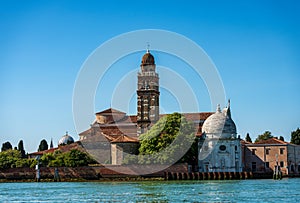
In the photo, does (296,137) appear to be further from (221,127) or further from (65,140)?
(65,140)

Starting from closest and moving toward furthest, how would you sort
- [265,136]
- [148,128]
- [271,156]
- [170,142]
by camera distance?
[170,142], [148,128], [271,156], [265,136]

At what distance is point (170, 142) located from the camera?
62781 millimetres

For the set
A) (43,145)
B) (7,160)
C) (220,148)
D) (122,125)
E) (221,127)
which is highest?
(122,125)

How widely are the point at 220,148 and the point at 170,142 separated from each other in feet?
34.7

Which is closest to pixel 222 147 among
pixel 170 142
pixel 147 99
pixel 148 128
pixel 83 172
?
pixel 148 128

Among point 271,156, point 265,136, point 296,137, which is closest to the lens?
point 271,156

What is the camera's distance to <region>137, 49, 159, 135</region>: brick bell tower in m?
76.6

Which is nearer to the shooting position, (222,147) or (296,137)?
(222,147)

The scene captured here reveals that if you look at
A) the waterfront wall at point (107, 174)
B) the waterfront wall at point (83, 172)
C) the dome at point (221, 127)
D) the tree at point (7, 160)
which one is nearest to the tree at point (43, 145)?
the tree at point (7, 160)

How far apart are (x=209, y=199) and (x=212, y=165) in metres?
38.7

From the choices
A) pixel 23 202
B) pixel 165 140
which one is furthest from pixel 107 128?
pixel 23 202

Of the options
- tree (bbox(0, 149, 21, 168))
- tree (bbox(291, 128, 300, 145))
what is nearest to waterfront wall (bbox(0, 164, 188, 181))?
tree (bbox(0, 149, 21, 168))

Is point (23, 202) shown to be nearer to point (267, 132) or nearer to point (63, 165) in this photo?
point (63, 165)

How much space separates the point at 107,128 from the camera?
8181cm
